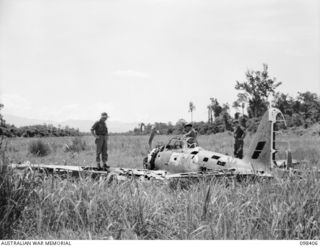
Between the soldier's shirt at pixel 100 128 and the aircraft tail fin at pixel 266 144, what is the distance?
5.78 metres

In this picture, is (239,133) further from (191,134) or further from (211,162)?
(211,162)

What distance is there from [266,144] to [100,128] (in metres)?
6.19

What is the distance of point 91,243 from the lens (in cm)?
578

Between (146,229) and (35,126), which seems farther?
(35,126)

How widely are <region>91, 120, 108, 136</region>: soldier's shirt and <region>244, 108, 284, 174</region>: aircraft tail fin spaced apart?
227 inches

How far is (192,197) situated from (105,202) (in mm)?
1386

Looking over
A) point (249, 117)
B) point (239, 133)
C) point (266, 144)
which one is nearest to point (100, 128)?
point (239, 133)

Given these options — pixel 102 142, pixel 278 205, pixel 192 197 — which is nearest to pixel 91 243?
pixel 192 197

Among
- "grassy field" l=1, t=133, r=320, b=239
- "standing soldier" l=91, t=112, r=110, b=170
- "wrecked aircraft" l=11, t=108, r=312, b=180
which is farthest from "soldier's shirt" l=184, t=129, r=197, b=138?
"grassy field" l=1, t=133, r=320, b=239

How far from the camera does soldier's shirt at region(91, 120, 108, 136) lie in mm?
14453

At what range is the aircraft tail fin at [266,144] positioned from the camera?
33.9 feet

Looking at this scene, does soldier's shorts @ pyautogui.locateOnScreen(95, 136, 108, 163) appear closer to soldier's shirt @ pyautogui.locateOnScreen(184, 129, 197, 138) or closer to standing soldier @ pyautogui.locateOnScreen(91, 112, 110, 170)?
standing soldier @ pyautogui.locateOnScreen(91, 112, 110, 170)

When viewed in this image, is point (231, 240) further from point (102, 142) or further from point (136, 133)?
point (136, 133)

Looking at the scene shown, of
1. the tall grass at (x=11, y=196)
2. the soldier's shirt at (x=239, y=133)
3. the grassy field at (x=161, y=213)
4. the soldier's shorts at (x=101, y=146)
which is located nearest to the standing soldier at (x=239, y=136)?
the soldier's shirt at (x=239, y=133)
